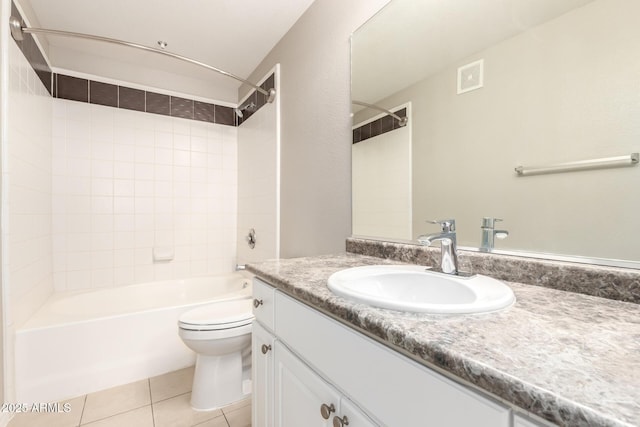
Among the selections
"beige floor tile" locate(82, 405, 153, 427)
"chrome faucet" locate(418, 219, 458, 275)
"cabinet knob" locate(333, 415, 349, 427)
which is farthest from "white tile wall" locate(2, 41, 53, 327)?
"chrome faucet" locate(418, 219, 458, 275)

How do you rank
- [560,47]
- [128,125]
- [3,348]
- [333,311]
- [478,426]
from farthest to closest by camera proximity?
[128,125], [3,348], [560,47], [333,311], [478,426]

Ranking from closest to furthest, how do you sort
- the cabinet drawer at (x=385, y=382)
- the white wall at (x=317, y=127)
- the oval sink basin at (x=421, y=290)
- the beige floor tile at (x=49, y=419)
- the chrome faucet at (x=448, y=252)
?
the cabinet drawer at (x=385, y=382) < the oval sink basin at (x=421, y=290) < the chrome faucet at (x=448, y=252) < the beige floor tile at (x=49, y=419) < the white wall at (x=317, y=127)

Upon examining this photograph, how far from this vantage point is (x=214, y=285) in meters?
2.69

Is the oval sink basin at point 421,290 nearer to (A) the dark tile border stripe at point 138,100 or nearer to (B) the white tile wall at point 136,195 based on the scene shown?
(B) the white tile wall at point 136,195

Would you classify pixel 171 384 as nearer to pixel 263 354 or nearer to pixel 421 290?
pixel 263 354

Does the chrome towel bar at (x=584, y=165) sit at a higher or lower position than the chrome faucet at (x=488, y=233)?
higher

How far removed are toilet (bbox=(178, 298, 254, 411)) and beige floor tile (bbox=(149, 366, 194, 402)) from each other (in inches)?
6.4

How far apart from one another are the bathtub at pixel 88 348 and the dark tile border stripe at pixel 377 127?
4.46ft

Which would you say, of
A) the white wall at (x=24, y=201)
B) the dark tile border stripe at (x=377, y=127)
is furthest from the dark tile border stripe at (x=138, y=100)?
the dark tile border stripe at (x=377, y=127)

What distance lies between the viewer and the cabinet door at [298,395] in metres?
0.68

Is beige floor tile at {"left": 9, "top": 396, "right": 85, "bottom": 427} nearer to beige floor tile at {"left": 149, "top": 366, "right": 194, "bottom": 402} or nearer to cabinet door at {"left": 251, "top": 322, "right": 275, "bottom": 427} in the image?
beige floor tile at {"left": 149, "top": 366, "right": 194, "bottom": 402}

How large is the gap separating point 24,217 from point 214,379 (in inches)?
56.1

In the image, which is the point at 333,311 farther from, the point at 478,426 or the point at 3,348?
the point at 3,348

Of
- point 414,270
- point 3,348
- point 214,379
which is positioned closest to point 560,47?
point 414,270
